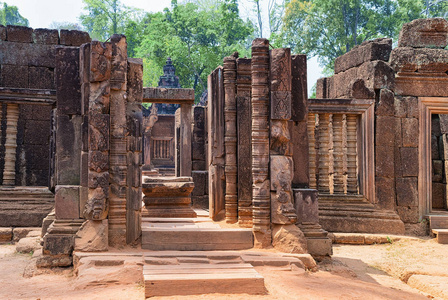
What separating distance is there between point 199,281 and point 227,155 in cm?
240

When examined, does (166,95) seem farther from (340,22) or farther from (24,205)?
(340,22)

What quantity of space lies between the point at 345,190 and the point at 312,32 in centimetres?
2240

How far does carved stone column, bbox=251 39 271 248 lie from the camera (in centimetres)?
595

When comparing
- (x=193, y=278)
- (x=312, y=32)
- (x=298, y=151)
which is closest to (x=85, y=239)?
(x=193, y=278)

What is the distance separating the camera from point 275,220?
19.4 ft

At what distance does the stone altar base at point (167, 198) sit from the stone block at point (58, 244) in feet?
8.01

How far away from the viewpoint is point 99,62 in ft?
18.6

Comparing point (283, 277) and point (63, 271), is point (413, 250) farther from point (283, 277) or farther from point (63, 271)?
point (63, 271)

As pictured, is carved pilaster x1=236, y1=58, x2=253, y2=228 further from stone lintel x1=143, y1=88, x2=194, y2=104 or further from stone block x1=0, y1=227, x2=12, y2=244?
stone block x1=0, y1=227, x2=12, y2=244

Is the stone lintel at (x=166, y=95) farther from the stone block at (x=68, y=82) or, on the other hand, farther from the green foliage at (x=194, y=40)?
the green foliage at (x=194, y=40)

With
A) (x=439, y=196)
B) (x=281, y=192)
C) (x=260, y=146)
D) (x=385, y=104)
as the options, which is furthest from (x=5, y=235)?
(x=439, y=196)

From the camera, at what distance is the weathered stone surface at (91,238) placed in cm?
554

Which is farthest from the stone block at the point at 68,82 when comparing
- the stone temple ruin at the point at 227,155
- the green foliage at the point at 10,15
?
the green foliage at the point at 10,15

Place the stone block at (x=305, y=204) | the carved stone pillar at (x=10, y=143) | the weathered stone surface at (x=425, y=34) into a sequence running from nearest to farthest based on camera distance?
the stone block at (x=305, y=204), the carved stone pillar at (x=10, y=143), the weathered stone surface at (x=425, y=34)
